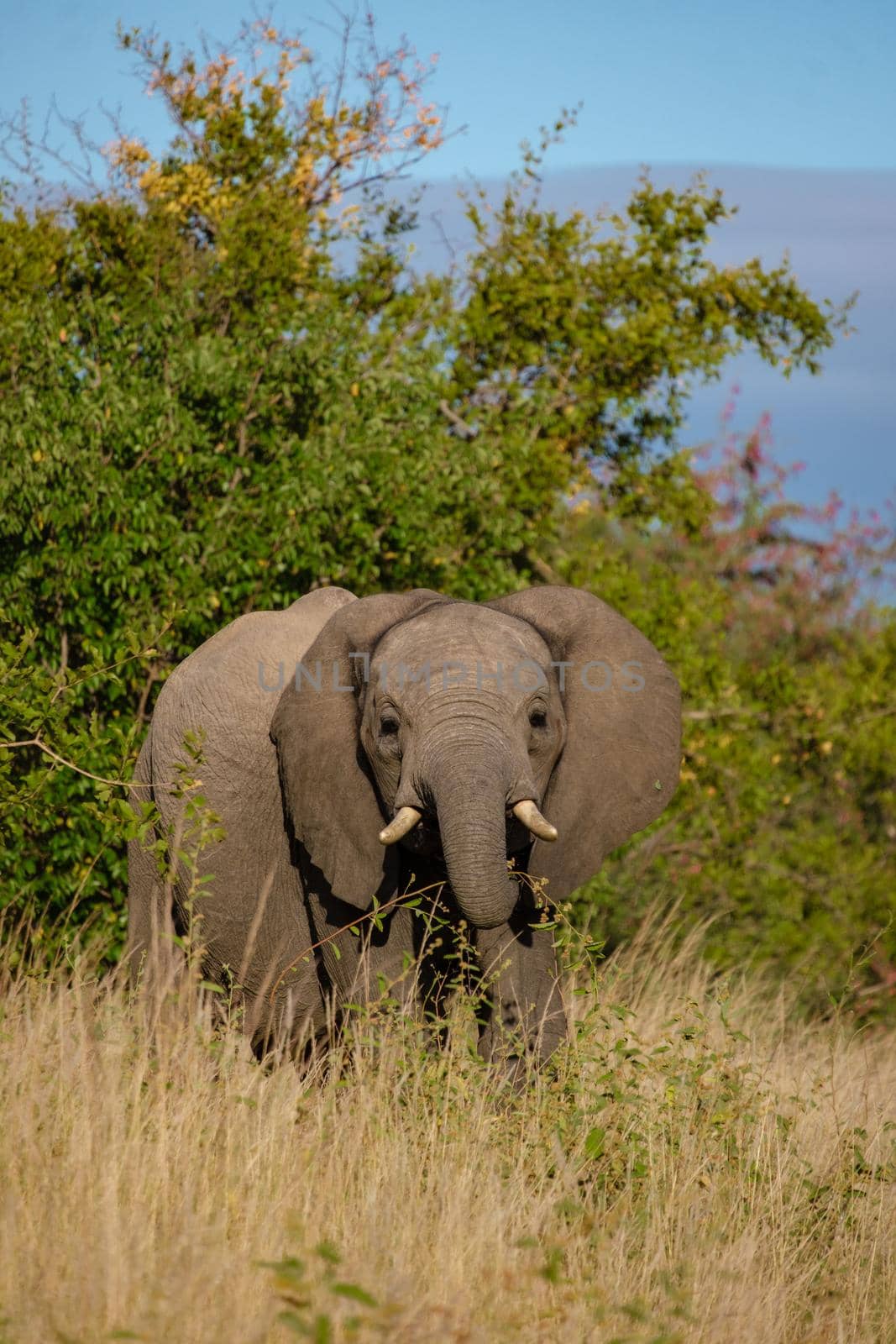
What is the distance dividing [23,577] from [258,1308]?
20.1 feet

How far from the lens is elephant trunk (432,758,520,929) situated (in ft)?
18.2

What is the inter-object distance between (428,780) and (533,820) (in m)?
0.41

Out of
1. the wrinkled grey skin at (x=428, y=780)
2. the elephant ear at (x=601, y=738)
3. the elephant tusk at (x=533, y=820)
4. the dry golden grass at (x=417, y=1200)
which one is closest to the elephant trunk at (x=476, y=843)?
the wrinkled grey skin at (x=428, y=780)

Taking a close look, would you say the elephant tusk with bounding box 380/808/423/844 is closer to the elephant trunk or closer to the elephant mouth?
the elephant mouth

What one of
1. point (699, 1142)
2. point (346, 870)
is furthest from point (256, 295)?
point (699, 1142)

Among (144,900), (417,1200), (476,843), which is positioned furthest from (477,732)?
(144,900)

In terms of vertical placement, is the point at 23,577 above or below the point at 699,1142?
above

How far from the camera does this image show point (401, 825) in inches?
233

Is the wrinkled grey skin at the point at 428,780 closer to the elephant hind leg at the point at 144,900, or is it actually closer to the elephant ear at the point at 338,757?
the elephant ear at the point at 338,757

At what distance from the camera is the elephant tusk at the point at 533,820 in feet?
19.0

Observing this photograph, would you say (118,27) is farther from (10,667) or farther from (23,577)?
(10,667)

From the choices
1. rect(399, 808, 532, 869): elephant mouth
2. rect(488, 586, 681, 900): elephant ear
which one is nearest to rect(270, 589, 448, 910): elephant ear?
rect(399, 808, 532, 869): elephant mouth

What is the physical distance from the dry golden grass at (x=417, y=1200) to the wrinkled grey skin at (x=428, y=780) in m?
0.44

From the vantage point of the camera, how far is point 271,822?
7.31m
